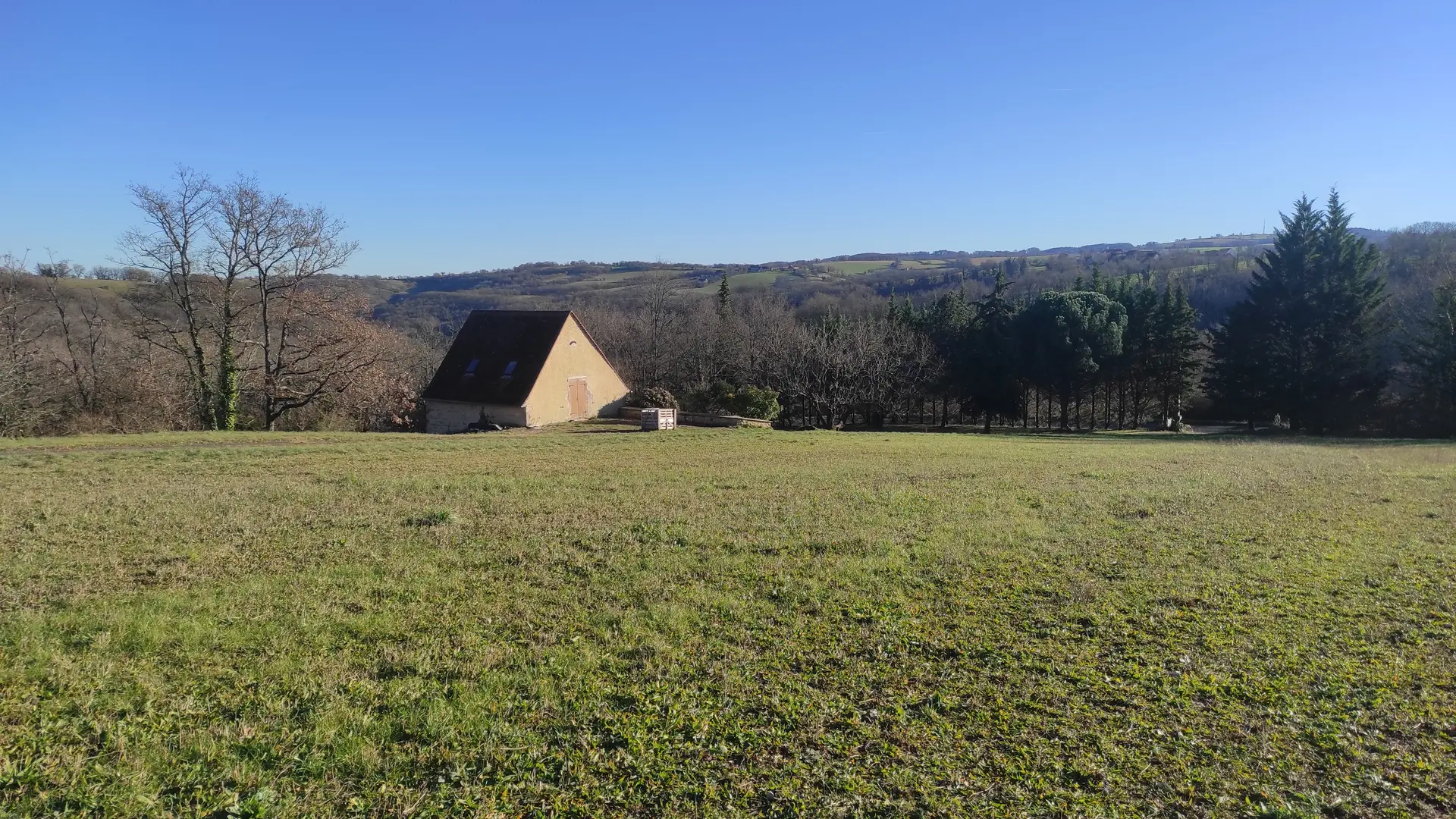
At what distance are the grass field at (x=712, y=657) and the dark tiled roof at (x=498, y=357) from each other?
21.3 metres

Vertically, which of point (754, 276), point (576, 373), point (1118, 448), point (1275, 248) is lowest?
point (1118, 448)

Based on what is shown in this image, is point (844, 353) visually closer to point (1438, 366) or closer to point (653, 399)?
point (653, 399)

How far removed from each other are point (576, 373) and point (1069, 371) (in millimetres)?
27190

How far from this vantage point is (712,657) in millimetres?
6141

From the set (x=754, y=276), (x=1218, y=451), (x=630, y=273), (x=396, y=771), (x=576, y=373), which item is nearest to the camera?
(x=396, y=771)

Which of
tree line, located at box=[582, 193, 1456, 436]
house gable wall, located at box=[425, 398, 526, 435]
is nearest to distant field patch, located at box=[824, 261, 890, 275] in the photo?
tree line, located at box=[582, 193, 1456, 436]

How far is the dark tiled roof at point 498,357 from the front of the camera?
113 feet

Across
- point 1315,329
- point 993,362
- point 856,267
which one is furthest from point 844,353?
point 856,267

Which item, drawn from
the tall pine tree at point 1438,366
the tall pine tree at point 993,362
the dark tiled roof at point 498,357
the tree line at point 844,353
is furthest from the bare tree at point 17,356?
the tall pine tree at point 1438,366

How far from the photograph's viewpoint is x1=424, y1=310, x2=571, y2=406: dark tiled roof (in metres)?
34.4

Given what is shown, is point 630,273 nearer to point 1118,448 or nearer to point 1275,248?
point 1275,248

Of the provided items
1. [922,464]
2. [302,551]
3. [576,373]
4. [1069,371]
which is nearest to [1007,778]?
[302,551]

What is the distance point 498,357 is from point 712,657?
105 ft

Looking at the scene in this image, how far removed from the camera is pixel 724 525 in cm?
1106
